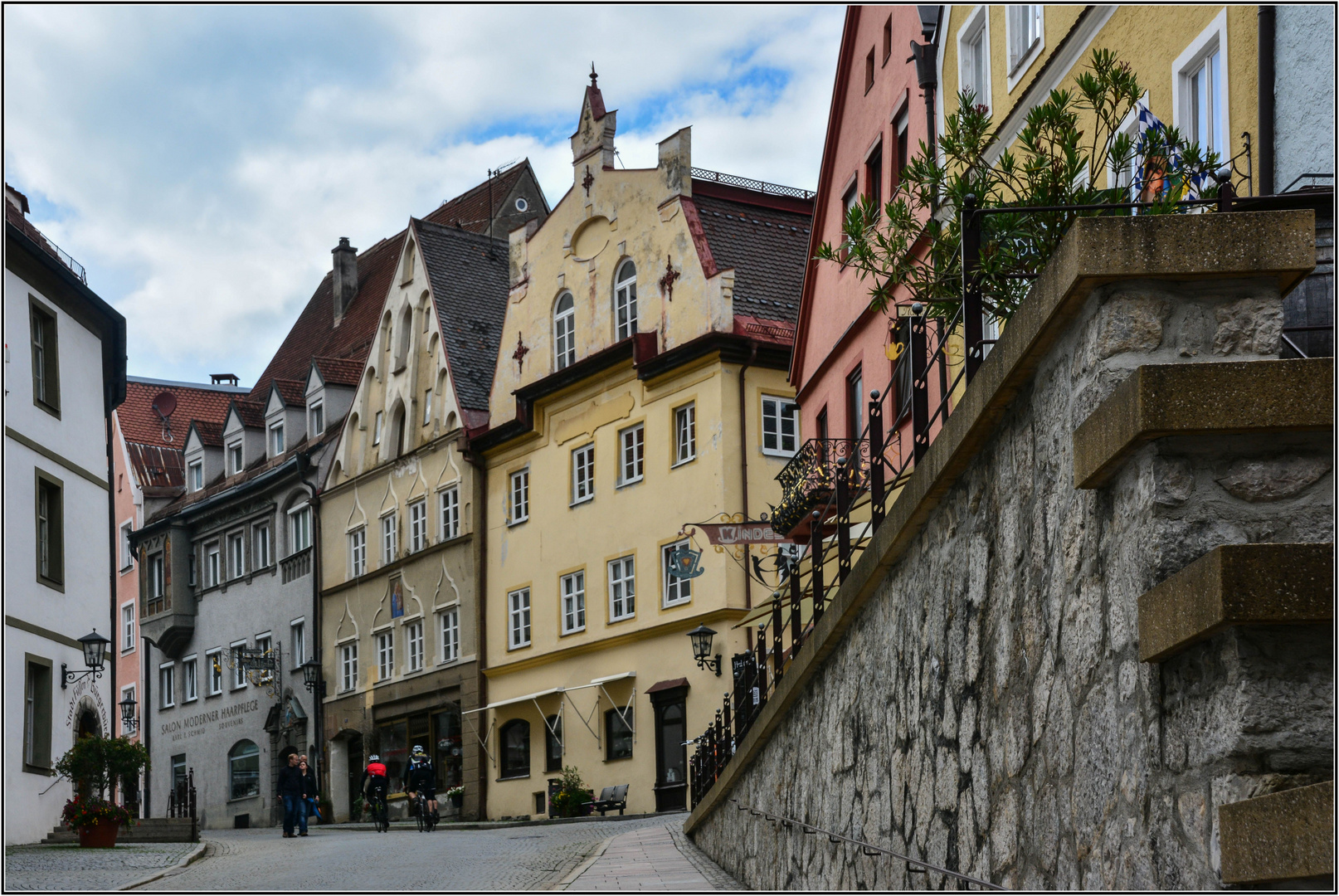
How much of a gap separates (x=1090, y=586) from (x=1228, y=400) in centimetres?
95

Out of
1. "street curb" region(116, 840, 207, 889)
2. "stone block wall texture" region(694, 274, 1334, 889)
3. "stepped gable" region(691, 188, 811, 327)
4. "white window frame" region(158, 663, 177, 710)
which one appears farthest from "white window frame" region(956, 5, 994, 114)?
"white window frame" region(158, 663, 177, 710)

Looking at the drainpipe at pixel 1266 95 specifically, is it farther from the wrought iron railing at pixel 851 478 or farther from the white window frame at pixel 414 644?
the white window frame at pixel 414 644

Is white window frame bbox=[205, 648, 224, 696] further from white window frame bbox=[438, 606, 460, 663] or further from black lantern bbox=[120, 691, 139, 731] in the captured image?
white window frame bbox=[438, 606, 460, 663]

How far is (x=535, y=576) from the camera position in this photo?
39.8 metres

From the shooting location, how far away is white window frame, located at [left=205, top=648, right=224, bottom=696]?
171 feet

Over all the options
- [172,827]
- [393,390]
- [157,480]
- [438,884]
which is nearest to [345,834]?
[172,827]

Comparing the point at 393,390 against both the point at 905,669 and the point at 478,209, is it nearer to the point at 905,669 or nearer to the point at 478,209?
the point at 478,209

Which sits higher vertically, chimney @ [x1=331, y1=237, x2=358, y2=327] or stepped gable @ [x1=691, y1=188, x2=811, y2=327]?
chimney @ [x1=331, y1=237, x2=358, y2=327]

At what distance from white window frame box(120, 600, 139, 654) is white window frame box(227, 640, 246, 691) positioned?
7.50 metres

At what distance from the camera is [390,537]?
149 feet

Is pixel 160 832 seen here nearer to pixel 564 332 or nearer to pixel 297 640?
pixel 564 332

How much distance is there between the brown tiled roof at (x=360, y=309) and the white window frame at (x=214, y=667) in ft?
27.0

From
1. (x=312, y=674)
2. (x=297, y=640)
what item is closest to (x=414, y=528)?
(x=312, y=674)

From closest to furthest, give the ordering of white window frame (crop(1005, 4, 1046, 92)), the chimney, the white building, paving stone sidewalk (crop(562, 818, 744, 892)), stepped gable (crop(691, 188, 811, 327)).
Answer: paving stone sidewalk (crop(562, 818, 744, 892)) < white window frame (crop(1005, 4, 1046, 92)) < the white building < stepped gable (crop(691, 188, 811, 327)) < the chimney
